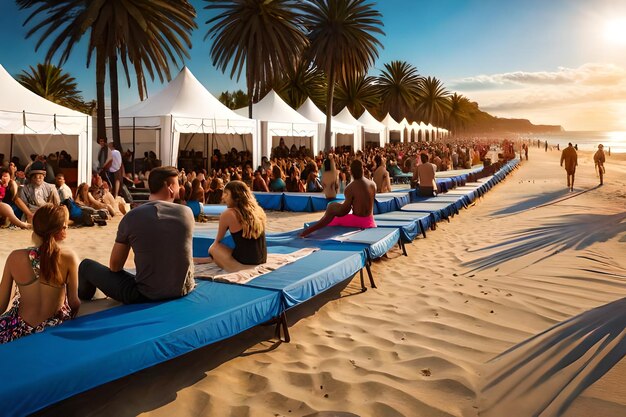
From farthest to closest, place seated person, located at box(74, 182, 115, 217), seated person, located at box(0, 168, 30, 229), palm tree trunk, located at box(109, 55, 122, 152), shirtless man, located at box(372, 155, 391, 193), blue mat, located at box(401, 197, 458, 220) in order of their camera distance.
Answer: palm tree trunk, located at box(109, 55, 122, 152)
shirtless man, located at box(372, 155, 391, 193)
seated person, located at box(74, 182, 115, 217)
blue mat, located at box(401, 197, 458, 220)
seated person, located at box(0, 168, 30, 229)

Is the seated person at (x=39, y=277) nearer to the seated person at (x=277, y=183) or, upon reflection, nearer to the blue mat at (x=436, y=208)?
the blue mat at (x=436, y=208)

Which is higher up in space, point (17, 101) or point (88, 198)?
point (17, 101)

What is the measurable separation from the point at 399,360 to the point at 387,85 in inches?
2394

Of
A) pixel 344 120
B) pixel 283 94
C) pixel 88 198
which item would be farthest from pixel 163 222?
pixel 283 94

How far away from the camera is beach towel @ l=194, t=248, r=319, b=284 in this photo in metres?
4.27

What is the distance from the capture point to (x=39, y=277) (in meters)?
3.15

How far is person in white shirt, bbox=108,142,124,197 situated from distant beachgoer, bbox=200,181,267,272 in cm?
937

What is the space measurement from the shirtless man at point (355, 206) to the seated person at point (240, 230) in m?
2.26

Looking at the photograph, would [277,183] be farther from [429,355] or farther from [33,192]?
[429,355]

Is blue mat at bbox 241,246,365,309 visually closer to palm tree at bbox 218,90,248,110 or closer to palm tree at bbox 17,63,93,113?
palm tree at bbox 17,63,93,113

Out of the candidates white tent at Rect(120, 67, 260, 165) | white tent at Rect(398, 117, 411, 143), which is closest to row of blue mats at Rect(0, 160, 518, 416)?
white tent at Rect(120, 67, 260, 165)

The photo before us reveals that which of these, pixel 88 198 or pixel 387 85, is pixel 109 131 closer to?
pixel 88 198

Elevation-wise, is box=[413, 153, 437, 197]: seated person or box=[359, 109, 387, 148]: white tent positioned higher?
box=[359, 109, 387, 148]: white tent

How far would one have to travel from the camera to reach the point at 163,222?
11.5 feet
